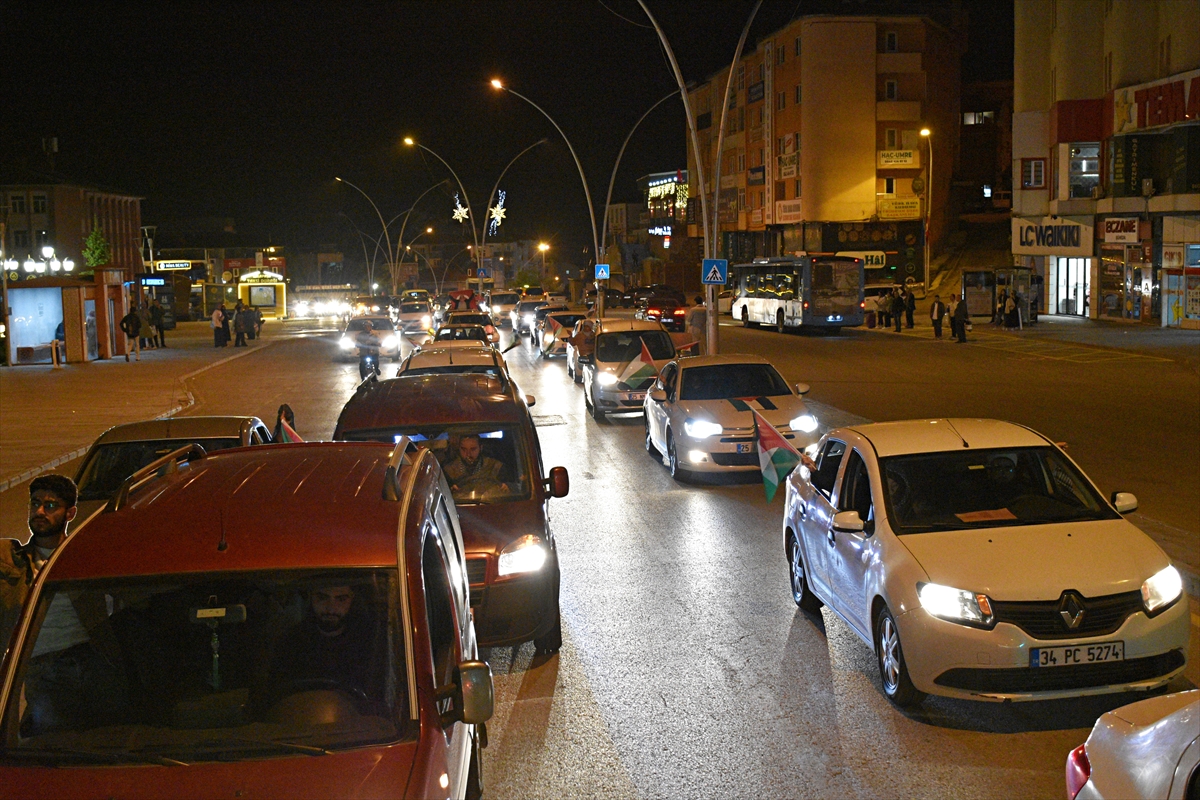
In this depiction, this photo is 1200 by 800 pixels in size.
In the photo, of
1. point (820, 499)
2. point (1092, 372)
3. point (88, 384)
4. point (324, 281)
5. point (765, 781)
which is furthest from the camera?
point (324, 281)

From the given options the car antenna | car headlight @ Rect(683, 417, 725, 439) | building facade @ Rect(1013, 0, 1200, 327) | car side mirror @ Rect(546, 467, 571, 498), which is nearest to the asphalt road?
car headlight @ Rect(683, 417, 725, 439)

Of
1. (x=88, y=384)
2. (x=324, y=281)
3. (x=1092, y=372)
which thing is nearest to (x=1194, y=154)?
(x=1092, y=372)

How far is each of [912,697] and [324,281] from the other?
149 meters

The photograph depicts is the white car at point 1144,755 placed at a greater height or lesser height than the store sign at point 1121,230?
lesser

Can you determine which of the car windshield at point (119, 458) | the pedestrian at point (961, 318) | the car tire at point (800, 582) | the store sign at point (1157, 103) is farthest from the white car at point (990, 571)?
the store sign at point (1157, 103)

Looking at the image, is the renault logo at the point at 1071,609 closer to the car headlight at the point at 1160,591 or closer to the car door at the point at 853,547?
the car headlight at the point at 1160,591

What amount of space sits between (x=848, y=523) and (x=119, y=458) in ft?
20.8

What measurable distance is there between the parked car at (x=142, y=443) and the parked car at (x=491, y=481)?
4.36ft

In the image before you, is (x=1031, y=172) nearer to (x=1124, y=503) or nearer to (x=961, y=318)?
(x=961, y=318)

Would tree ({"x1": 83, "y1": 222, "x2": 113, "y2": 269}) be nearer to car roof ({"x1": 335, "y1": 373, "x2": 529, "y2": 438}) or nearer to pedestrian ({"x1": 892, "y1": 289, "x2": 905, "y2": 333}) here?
pedestrian ({"x1": 892, "y1": 289, "x2": 905, "y2": 333})

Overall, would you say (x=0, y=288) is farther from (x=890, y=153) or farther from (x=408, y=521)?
(x=890, y=153)

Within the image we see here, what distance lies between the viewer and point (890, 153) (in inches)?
2689

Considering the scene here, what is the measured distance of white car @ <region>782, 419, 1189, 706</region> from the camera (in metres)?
6.47

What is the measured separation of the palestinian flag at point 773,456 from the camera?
12258mm
